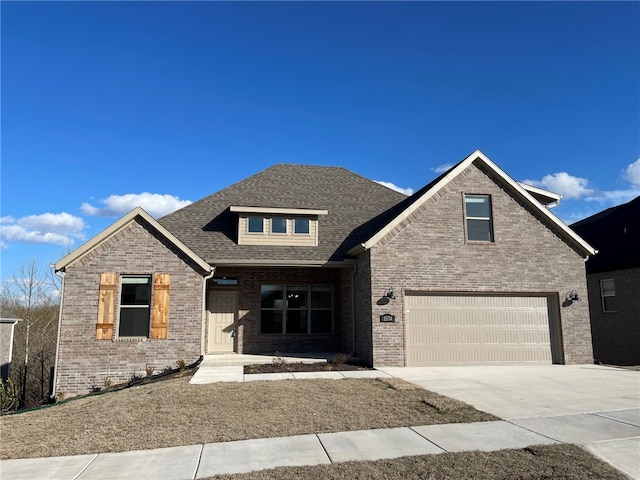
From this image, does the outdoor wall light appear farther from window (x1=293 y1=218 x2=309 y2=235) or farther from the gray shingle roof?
window (x1=293 y1=218 x2=309 y2=235)

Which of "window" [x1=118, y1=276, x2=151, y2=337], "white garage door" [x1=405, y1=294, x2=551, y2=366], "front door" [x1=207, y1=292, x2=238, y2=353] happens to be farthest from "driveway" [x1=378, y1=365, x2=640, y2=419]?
"window" [x1=118, y1=276, x2=151, y2=337]

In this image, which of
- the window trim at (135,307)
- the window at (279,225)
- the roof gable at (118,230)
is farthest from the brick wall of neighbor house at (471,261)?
the window trim at (135,307)

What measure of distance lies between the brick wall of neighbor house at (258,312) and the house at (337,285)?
4cm

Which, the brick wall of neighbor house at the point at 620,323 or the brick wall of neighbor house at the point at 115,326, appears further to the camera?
A: the brick wall of neighbor house at the point at 620,323

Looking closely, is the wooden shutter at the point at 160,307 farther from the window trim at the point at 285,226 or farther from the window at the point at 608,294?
the window at the point at 608,294

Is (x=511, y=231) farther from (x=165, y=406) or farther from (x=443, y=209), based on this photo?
(x=165, y=406)

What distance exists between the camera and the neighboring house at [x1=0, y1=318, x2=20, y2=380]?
12867 mm

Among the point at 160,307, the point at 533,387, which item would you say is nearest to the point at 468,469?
the point at 533,387

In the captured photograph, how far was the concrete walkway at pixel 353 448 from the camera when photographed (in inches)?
205

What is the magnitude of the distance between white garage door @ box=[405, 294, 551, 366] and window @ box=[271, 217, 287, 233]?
17.0ft

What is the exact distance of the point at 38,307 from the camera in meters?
21.4

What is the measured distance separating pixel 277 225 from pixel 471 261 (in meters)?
6.72

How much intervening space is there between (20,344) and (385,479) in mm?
18697

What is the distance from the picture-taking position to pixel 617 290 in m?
17.6
